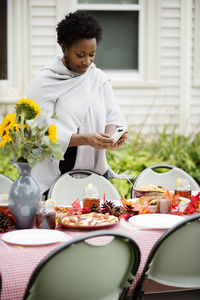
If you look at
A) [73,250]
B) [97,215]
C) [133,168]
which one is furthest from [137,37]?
[73,250]

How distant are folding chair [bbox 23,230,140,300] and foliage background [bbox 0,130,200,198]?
3338mm

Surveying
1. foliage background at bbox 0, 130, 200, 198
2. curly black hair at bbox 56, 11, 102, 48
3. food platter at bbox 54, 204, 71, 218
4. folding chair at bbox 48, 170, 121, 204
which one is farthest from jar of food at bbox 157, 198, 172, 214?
foliage background at bbox 0, 130, 200, 198

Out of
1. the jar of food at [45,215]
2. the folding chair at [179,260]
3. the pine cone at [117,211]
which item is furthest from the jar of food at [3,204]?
the folding chair at [179,260]

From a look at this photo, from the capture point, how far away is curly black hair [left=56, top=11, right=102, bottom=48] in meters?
2.96

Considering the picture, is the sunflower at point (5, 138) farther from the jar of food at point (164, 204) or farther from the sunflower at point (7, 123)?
the jar of food at point (164, 204)

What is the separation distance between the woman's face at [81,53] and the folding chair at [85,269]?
4.93 ft

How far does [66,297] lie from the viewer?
1.81m

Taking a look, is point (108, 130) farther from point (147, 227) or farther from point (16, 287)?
point (16, 287)

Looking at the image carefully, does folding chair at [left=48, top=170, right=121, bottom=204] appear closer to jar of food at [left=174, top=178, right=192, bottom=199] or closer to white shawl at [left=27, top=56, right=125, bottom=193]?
Answer: white shawl at [left=27, top=56, right=125, bottom=193]

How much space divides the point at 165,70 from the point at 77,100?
349 cm

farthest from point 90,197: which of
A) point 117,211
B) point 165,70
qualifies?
point 165,70

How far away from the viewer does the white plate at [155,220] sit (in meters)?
2.29

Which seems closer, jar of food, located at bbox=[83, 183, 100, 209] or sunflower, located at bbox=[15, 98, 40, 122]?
sunflower, located at bbox=[15, 98, 40, 122]

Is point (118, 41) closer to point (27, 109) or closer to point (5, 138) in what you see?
point (27, 109)
